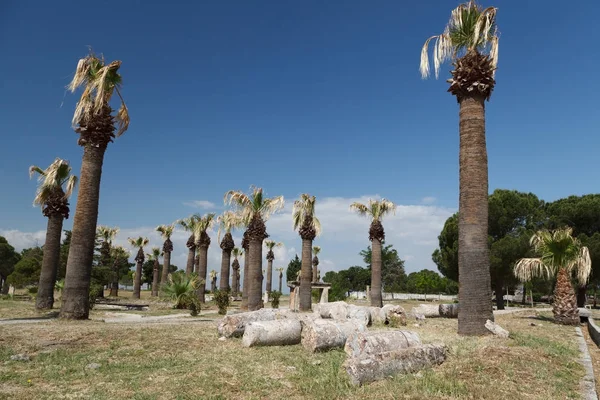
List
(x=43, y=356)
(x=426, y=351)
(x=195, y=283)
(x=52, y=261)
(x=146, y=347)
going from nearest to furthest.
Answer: (x=426, y=351) < (x=43, y=356) < (x=146, y=347) < (x=52, y=261) < (x=195, y=283)

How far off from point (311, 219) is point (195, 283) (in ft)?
32.1

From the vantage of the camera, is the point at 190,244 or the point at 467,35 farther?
the point at 190,244

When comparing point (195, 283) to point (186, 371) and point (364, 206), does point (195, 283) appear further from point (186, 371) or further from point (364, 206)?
point (186, 371)

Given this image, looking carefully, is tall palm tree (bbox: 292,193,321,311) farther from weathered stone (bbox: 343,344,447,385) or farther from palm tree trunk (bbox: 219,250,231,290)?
weathered stone (bbox: 343,344,447,385)

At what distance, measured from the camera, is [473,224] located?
547 inches

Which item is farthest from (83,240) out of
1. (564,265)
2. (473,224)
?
(564,265)

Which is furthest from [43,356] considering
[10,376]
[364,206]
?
[364,206]

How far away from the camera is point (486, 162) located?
47.1 feet

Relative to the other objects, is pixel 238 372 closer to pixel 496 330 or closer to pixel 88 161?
pixel 496 330

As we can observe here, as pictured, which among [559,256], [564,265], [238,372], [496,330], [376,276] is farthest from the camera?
[376,276]

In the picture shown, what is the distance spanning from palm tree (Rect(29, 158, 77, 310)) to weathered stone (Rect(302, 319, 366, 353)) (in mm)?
16754

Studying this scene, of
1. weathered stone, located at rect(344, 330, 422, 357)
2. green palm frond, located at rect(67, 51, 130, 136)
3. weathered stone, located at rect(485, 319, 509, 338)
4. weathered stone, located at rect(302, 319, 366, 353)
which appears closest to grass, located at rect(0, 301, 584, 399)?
weathered stone, located at rect(302, 319, 366, 353)

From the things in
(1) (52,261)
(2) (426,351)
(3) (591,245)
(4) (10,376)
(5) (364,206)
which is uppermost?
(5) (364,206)

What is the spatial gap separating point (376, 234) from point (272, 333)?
2290cm
